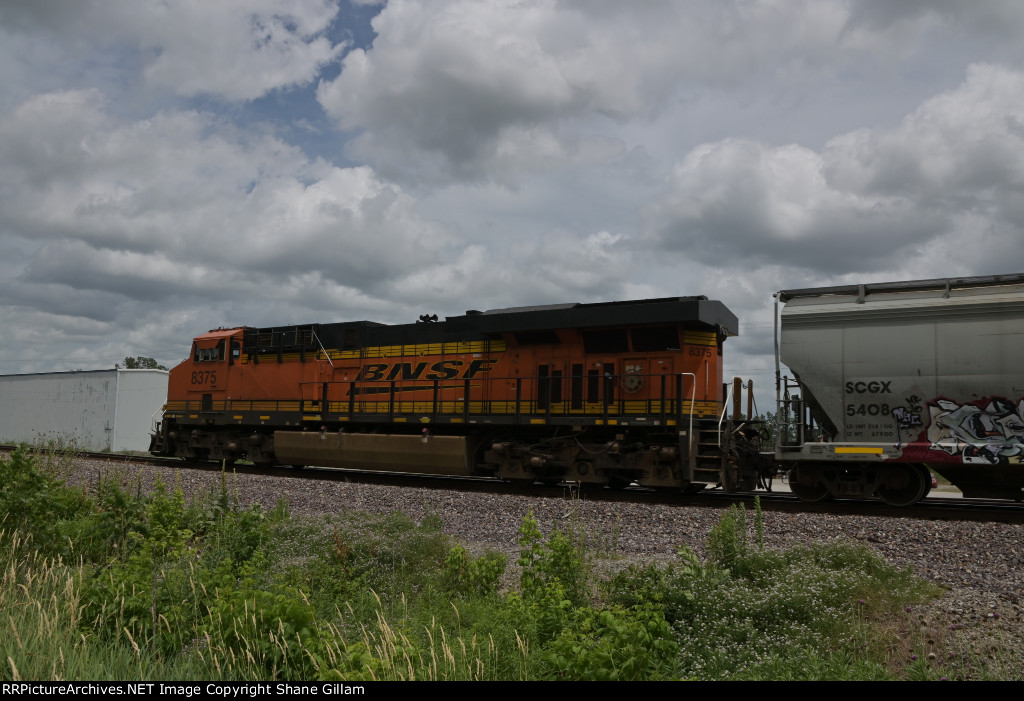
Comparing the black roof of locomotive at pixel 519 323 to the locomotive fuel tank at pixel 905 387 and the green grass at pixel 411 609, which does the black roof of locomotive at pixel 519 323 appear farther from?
the green grass at pixel 411 609

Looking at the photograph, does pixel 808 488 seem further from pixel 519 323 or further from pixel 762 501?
pixel 519 323

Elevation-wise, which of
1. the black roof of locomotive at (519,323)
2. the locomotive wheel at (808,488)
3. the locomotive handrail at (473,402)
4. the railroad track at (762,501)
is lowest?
the railroad track at (762,501)

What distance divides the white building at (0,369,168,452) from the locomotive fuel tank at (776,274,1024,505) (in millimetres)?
30547

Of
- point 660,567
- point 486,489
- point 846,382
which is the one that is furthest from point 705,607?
point 486,489

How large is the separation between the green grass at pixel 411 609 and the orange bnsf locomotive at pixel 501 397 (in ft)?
19.5

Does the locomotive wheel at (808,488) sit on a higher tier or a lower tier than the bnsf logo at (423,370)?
lower

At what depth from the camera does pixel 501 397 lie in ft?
52.3

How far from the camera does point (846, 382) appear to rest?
12.3 metres

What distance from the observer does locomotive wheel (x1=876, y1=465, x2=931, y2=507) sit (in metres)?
11.9

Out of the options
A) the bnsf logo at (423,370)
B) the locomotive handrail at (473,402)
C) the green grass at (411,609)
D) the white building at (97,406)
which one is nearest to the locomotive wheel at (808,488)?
the locomotive handrail at (473,402)

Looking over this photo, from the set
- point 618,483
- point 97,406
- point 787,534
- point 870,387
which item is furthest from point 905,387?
point 97,406

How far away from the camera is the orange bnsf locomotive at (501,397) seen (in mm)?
14000

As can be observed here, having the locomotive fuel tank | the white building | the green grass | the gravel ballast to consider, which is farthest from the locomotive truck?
the white building

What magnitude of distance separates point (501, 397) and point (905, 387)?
7746mm
